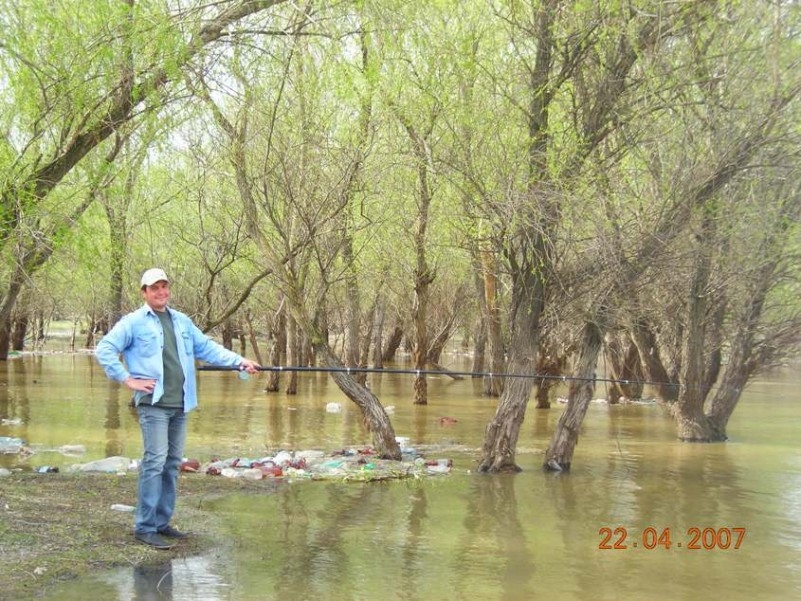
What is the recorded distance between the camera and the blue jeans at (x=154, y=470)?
638cm

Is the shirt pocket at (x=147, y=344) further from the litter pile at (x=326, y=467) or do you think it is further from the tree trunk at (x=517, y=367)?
the tree trunk at (x=517, y=367)

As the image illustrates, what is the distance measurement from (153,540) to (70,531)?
25.8 inches

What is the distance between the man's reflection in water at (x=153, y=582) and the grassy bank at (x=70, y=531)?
0.11m

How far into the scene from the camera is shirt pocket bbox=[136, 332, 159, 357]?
6.39m

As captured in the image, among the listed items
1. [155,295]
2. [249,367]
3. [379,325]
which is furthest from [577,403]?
[379,325]

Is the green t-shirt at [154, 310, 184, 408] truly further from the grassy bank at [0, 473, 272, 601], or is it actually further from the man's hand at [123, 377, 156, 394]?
the grassy bank at [0, 473, 272, 601]

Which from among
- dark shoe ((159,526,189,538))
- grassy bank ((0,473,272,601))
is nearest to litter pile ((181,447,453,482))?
grassy bank ((0,473,272,601))

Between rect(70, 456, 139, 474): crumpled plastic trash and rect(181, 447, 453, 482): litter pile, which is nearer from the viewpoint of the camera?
rect(70, 456, 139, 474): crumpled plastic trash

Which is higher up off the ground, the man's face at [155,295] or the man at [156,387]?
the man's face at [155,295]

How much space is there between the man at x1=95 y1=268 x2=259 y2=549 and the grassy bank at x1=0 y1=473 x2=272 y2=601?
0.25 m

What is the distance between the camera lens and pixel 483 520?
9031 millimetres

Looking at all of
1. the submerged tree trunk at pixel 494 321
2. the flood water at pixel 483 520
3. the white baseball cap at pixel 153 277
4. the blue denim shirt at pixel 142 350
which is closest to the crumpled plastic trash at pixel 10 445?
the flood water at pixel 483 520

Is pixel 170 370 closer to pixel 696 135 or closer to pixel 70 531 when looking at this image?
pixel 70 531
